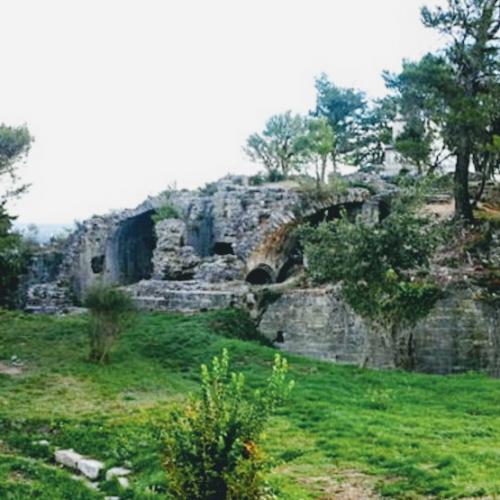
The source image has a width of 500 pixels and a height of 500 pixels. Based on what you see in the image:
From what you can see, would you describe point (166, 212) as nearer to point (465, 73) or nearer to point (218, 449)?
point (465, 73)

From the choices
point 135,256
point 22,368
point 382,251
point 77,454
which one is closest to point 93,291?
point 22,368

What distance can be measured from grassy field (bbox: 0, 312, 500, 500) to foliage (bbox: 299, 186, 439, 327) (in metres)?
1.78

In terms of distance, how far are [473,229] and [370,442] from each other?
14417mm

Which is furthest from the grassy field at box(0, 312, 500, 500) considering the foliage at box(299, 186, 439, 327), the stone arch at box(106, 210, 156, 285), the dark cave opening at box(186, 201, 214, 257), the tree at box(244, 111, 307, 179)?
the tree at box(244, 111, 307, 179)

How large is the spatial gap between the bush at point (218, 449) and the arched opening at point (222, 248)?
2203 centimetres

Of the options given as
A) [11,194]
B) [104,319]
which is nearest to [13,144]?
[11,194]

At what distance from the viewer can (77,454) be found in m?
9.71

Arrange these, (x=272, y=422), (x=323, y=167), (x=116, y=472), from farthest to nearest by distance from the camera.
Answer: (x=323, y=167) → (x=272, y=422) → (x=116, y=472)

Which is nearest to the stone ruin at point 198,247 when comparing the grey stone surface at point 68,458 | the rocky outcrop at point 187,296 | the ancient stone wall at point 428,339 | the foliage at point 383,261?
the rocky outcrop at point 187,296

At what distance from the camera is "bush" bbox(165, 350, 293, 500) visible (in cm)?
595

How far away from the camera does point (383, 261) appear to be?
57.4 ft

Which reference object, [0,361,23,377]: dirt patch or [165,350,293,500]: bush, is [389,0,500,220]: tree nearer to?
[0,361,23,377]: dirt patch

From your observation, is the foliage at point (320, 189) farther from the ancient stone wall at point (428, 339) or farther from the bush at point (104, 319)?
the bush at point (104, 319)

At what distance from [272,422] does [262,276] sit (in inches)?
605
